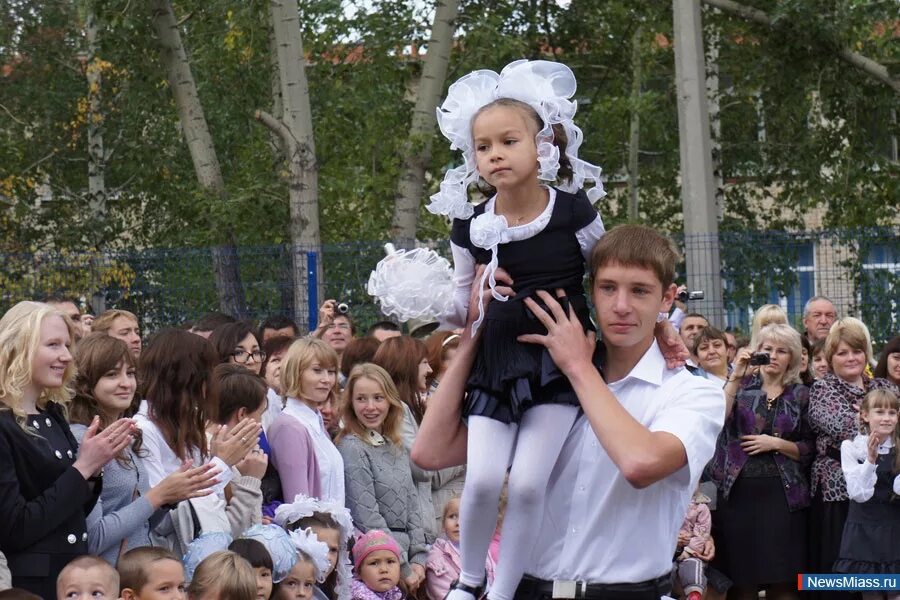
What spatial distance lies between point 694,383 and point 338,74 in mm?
15229

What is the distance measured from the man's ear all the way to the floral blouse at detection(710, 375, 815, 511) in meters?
5.19

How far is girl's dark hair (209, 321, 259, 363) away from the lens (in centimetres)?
782

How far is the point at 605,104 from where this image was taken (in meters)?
20.6

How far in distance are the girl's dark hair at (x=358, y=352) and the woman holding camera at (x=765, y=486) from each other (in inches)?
85.9

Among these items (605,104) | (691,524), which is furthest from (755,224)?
(691,524)

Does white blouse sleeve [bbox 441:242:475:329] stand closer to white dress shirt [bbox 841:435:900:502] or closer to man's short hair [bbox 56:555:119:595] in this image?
man's short hair [bbox 56:555:119:595]

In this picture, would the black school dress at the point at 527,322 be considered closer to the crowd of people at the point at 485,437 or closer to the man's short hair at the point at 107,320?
the crowd of people at the point at 485,437

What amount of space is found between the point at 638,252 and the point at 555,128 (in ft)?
2.07

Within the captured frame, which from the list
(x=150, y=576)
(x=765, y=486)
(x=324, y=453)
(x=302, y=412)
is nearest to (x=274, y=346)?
(x=302, y=412)

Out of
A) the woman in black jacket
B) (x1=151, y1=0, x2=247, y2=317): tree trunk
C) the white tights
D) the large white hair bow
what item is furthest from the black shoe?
(x1=151, y1=0, x2=247, y2=317): tree trunk

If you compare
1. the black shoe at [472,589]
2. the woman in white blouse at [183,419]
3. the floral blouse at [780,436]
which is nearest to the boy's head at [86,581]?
the woman in white blouse at [183,419]

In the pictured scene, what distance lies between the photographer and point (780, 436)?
8.69 meters

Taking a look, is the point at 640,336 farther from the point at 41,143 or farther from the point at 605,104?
the point at 41,143

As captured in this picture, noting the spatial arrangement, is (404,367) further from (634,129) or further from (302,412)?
(634,129)
